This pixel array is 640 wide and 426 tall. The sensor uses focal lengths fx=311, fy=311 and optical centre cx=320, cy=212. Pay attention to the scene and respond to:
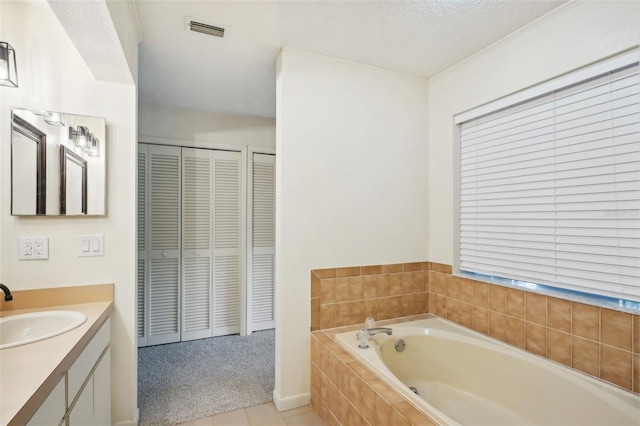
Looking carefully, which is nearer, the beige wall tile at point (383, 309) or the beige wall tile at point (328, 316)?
the beige wall tile at point (328, 316)

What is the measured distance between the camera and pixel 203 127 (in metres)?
3.37

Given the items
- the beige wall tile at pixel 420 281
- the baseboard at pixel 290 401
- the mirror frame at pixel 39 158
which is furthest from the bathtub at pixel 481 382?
the mirror frame at pixel 39 158

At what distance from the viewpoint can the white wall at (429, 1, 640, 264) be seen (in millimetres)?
1537

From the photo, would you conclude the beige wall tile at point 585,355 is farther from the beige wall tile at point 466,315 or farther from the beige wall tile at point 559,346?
the beige wall tile at point 466,315

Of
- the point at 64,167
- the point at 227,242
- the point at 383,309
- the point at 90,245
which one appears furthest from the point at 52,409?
the point at 227,242

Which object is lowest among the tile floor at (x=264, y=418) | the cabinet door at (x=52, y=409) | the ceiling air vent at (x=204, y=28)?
the tile floor at (x=264, y=418)

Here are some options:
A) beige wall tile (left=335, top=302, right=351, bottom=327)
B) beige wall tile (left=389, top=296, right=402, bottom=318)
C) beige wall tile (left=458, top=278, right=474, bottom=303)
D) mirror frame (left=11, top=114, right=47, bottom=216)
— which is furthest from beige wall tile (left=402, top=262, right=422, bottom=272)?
mirror frame (left=11, top=114, right=47, bottom=216)

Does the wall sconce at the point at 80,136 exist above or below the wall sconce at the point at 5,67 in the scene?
below

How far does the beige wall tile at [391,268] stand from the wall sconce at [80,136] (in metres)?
2.13

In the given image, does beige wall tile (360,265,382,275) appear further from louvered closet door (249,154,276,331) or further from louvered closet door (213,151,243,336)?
louvered closet door (213,151,243,336)

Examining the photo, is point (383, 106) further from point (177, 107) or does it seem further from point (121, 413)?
point (121, 413)

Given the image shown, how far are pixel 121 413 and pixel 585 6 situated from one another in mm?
3457

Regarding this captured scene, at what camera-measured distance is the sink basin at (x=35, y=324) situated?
1.45 meters

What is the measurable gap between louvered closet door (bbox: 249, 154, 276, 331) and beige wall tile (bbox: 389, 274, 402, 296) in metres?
1.61
